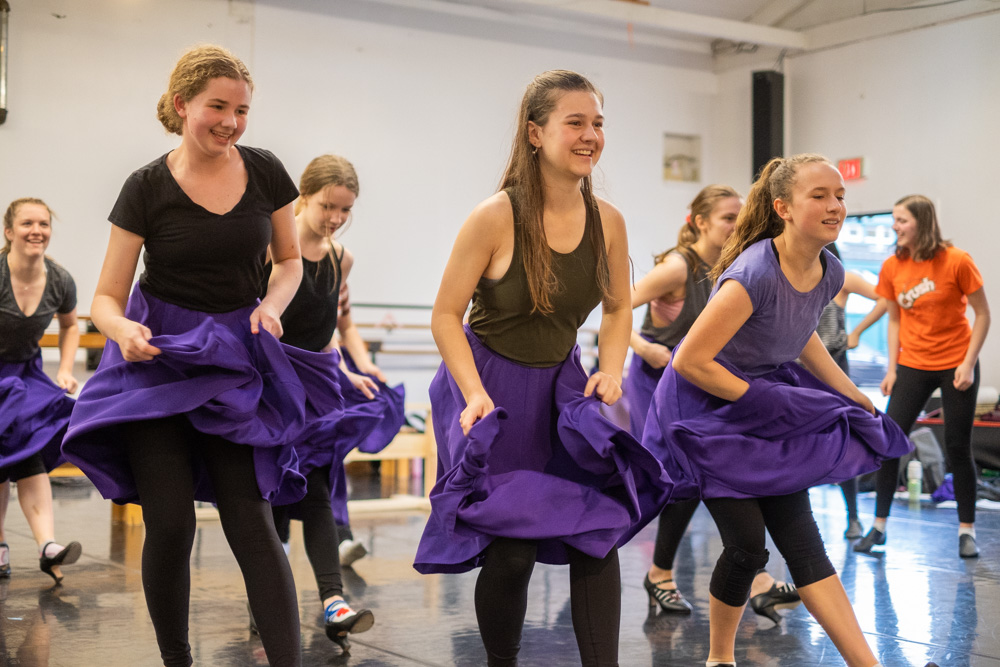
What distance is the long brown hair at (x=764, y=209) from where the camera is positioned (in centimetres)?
256

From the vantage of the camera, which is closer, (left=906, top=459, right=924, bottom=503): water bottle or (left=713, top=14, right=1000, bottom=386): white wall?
(left=906, top=459, right=924, bottom=503): water bottle

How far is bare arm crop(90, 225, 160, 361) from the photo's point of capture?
6.66ft

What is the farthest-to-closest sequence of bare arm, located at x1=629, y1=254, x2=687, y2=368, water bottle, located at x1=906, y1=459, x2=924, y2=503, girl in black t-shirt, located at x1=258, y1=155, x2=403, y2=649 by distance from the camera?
water bottle, located at x1=906, y1=459, x2=924, y2=503 < bare arm, located at x1=629, y1=254, x2=687, y2=368 < girl in black t-shirt, located at x1=258, y1=155, x2=403, y2=649

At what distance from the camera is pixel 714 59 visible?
10.6 m

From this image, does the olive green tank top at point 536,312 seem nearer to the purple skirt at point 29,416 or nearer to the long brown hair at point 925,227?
the purple skirt at point 29,416

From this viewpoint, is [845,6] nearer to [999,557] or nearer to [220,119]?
[999,557]

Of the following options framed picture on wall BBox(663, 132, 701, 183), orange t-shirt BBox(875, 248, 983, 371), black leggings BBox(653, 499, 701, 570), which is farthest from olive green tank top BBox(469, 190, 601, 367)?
framed picture on wall BBox(663, 132, 701, 183)

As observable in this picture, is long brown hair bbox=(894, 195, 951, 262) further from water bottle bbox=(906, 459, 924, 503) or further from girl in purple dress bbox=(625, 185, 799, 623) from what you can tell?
water bottle bbox=(906, 459, 924, 503)

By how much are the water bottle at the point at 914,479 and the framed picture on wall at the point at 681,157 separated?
4603 mm

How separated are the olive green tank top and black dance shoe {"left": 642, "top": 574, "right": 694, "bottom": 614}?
1592mm

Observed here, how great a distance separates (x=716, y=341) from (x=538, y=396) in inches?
21.7

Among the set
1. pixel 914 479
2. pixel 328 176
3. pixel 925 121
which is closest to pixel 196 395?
pixel 328 176

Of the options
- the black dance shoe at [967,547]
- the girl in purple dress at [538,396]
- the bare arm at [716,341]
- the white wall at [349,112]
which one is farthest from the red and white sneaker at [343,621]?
the white wall at [349,112]

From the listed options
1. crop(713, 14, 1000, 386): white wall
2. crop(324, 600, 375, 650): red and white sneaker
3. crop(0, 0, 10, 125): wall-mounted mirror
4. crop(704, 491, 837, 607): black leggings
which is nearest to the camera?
crop(704, 491, 837, 607): black leggings
